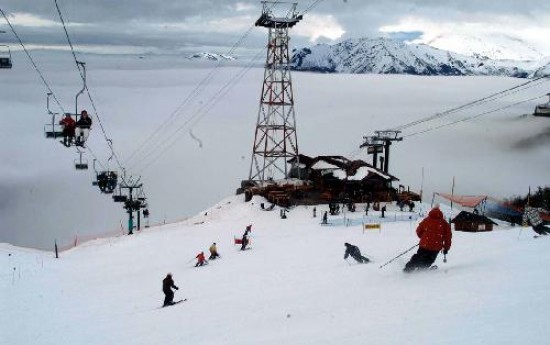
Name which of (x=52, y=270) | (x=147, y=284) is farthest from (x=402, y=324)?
(x=52, y=270)

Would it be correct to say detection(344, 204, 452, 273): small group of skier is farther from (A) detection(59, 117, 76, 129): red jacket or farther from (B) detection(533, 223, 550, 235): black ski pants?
(A) detection(59, 117, 76, 129): red jacket

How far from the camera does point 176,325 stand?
12.5m

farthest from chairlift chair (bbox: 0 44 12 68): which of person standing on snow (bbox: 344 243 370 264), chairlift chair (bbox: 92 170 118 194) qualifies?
chairlift chair (bbox: 92 170 118 194)

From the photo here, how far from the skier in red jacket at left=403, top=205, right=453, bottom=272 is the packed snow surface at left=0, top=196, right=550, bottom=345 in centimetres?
43

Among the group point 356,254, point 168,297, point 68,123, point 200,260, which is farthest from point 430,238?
point 68,123

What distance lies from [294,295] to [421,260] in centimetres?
306

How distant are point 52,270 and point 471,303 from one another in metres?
20.8

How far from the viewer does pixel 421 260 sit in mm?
12922

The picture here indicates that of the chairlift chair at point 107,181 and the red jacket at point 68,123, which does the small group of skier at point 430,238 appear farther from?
the chairlift chair at point 107,181

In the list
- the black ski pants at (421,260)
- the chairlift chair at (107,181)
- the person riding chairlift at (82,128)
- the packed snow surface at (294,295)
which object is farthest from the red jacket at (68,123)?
the black ski pants at (421,260)

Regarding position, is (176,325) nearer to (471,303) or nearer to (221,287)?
(221,287)

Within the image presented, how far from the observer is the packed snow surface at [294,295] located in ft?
29.8

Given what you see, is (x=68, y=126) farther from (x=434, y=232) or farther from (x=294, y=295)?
(x=434, y=232)

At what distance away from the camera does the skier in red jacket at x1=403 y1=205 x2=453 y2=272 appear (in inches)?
491
